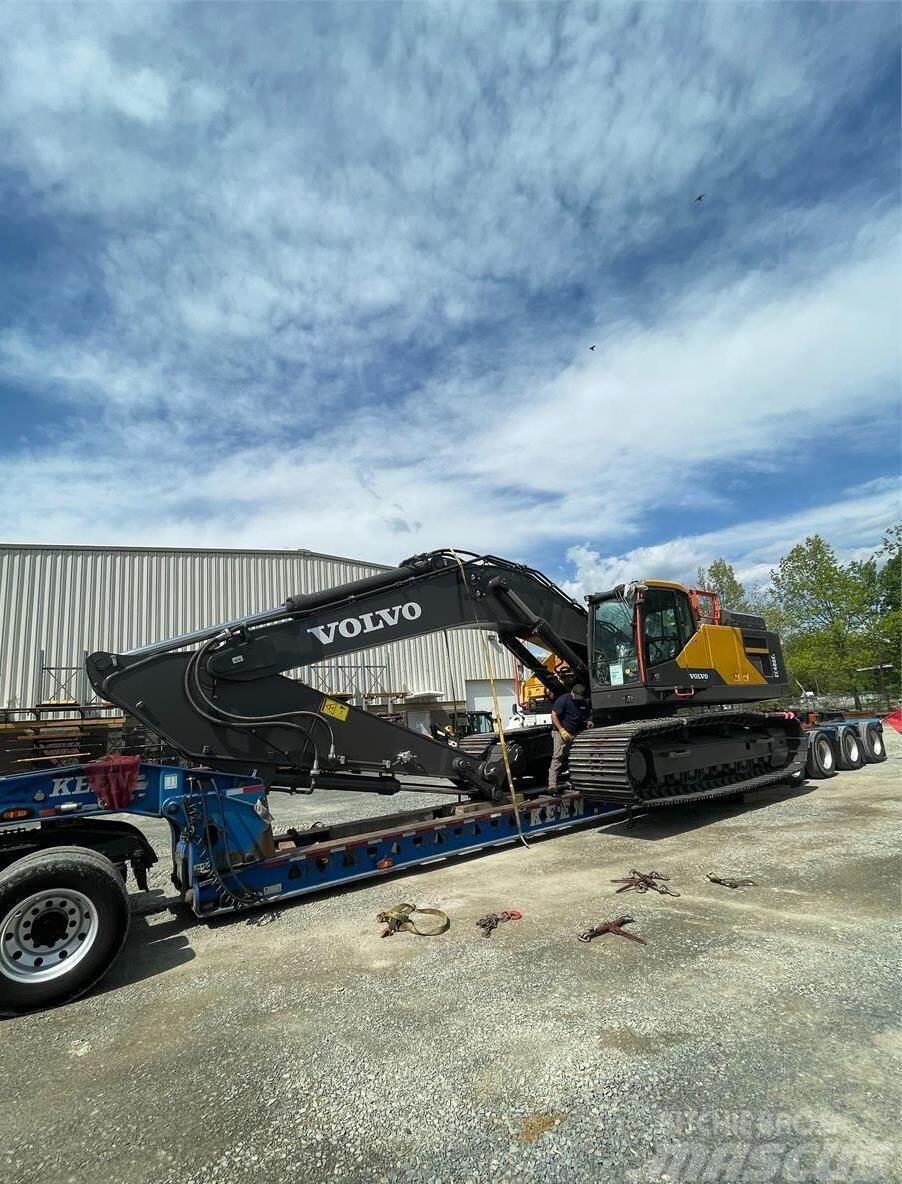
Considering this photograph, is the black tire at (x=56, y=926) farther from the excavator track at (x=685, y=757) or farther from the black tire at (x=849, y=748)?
the black tire at (x=849, y=748)

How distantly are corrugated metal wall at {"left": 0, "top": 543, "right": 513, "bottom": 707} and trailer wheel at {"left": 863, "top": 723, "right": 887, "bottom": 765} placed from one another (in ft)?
38.1

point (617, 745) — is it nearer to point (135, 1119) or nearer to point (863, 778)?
point (135, 1119)

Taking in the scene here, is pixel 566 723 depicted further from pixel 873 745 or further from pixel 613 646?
pixel 873 745

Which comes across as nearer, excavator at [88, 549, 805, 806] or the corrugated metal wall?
excavator at [88, 549, 805, 806]

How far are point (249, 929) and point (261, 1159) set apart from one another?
3120mm

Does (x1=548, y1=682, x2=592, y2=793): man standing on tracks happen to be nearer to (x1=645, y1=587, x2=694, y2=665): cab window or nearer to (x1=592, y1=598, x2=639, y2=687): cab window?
(x1=592, y1=598, x2=639, y2=687): cab window

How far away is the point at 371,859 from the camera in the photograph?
676 centimetres

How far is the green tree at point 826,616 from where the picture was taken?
27.2 m

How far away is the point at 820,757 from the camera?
42.0 ft

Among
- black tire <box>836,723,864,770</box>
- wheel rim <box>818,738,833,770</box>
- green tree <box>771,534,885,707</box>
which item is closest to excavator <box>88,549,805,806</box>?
wheel rim <box>818,738,833,770</box>

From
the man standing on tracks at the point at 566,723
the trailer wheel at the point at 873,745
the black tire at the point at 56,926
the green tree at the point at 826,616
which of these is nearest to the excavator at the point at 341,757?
the black tire at the point at 56,926

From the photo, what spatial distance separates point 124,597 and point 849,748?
76.6 feet

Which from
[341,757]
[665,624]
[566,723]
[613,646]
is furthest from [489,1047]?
[665,624]

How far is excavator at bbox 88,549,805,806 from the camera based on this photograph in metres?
6.42
